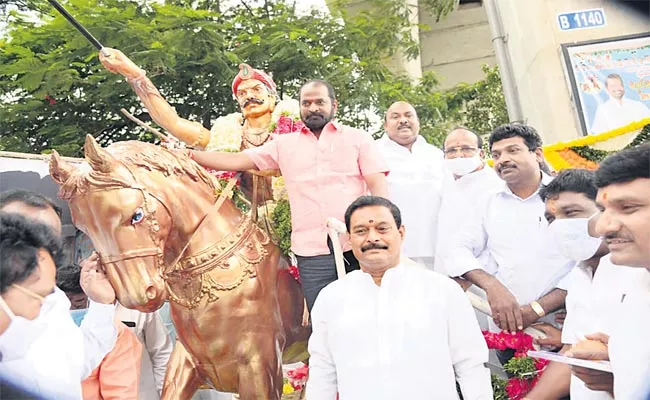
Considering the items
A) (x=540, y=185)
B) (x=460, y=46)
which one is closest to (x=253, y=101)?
(x=540, y=185)

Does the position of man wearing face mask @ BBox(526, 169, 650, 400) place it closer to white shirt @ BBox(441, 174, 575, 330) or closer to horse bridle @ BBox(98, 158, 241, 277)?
white shirt @ BBox(441, 174, 575, 330)

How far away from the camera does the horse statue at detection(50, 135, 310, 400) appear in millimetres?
2803

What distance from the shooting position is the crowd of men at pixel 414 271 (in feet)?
6.02

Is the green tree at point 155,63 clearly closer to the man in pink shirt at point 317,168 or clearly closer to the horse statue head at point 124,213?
the man in pink shirt at point 317,168

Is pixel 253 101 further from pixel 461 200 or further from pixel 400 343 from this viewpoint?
pixel 400 343

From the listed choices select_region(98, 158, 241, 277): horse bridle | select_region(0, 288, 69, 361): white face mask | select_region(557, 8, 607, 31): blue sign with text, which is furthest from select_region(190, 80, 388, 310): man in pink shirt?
select_region(557, 8, 607, 31): blue sign with text

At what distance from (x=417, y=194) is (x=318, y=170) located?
0.90 m

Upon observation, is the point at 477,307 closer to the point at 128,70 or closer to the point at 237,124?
the point at 237,124

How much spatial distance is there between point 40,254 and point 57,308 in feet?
0.52

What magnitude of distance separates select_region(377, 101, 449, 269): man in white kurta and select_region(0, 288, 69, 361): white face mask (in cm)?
252

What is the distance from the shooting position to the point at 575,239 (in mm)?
2805

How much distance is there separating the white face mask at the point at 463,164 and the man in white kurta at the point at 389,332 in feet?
4.72

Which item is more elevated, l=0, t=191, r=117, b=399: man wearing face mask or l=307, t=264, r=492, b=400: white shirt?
l=0, t=191, r=117, b=399: man wearing face mask

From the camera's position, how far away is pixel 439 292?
8.56 ft
